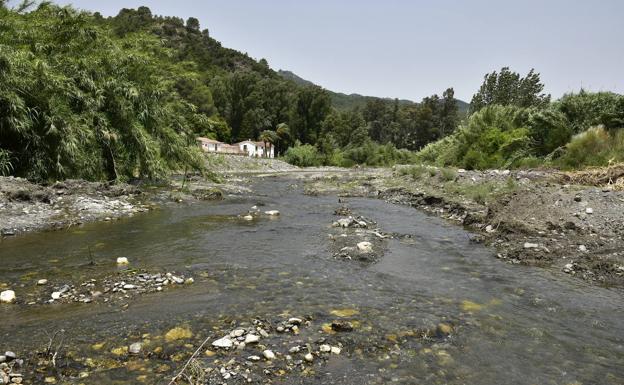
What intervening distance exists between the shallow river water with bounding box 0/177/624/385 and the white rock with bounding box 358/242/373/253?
48 cm

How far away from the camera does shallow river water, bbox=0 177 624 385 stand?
189 inches

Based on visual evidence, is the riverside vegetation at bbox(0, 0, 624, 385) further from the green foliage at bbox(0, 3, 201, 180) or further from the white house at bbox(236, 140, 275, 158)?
the white house at bbox(236, 140, 275, 158)

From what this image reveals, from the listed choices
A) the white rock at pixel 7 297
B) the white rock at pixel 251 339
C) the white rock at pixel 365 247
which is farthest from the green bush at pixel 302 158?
the white rock at pixel 251 339

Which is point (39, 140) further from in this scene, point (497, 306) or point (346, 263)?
point (497, 306)

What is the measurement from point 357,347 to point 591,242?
728 centimetres

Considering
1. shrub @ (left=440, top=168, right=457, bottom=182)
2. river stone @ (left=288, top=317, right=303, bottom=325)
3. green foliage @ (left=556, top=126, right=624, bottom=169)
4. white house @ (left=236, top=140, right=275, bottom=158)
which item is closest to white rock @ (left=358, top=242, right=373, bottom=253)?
river stone @ (left=288, top=317, right=303, bottom=325)

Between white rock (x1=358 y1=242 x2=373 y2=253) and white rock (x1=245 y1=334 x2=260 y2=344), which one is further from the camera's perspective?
white rock (x1=358 y1=242 x2=373 y2=253)

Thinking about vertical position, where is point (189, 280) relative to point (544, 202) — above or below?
below

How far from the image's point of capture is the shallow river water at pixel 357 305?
4812 mm

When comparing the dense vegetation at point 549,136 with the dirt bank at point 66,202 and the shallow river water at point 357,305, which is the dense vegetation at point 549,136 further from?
the dirt bank at point 66,202

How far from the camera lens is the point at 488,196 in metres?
15.6

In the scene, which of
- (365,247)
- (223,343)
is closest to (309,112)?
(365,247)

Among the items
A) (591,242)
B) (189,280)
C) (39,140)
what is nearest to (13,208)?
(39,140)

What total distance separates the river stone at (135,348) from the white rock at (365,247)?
18.3 ft
